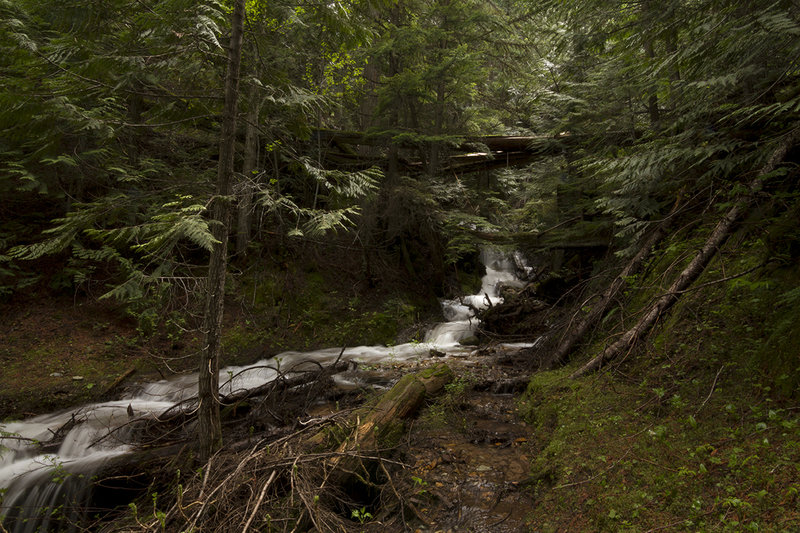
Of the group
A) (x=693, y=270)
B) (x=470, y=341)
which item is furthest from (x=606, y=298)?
(x=470, y=341)

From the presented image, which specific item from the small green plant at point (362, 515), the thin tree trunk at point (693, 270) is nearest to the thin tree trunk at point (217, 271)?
the small green plant at point (362, 515)

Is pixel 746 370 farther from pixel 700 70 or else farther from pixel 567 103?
pixel 567 103

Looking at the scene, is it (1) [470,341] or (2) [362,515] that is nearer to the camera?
(2) [362,515]

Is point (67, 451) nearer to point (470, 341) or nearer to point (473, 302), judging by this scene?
point (470, 341)

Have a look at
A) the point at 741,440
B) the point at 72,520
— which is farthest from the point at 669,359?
the point at 72,520

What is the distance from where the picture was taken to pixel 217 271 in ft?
14.0

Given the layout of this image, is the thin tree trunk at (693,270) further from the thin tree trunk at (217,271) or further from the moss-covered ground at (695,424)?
the thin tree trunk at (217,271)

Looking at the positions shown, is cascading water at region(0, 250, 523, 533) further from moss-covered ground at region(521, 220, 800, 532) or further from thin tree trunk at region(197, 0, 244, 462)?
moss-covered ground at region(521, 220, 800, 532)

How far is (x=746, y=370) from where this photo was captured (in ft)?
11.8

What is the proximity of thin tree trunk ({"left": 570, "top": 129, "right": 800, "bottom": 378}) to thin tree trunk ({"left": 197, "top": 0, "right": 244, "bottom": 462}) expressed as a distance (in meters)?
5.00

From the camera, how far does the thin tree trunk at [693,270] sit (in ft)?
15.1

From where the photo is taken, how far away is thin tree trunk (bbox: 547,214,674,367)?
632 cm

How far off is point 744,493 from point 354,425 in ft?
12.2

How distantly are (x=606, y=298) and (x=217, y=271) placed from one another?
19.5 feet
